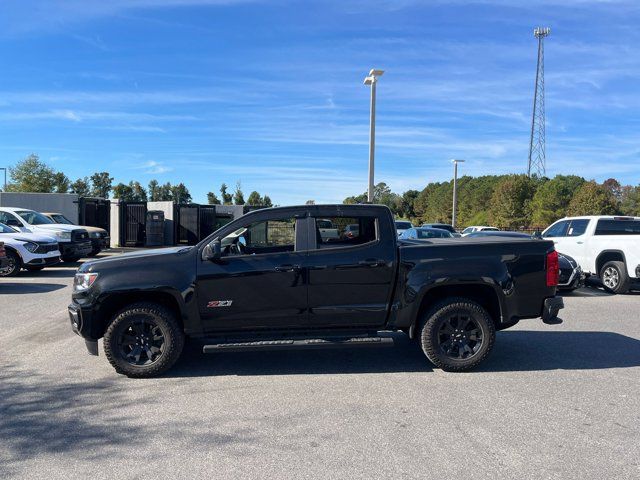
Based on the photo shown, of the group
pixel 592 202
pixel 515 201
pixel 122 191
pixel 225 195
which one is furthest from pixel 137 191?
pixel 592 202

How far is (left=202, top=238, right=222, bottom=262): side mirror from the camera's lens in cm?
539

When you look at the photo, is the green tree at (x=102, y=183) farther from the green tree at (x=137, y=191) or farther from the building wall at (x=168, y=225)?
the building wall at (x=168, y=225)

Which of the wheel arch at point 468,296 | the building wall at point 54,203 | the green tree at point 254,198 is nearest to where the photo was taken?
the wheel arch at point 468,296

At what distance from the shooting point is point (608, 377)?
5.54 meters

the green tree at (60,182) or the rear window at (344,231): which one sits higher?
the green tree at (60,182)

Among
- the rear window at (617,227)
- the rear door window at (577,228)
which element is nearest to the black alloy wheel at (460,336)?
the rear window at (617,227)

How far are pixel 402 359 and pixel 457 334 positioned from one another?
0.87 m

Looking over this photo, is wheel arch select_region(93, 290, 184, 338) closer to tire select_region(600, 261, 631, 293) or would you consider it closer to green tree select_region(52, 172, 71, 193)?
tire select_region(600, 261, 631, 293)

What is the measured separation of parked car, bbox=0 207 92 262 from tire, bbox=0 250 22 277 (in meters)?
2.96

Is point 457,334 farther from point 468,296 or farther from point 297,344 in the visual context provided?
point 297,344

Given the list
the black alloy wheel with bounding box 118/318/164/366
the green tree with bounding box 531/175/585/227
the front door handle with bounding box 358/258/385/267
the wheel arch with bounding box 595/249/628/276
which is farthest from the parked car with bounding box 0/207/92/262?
the green tree with bounding box 531/175/585/227

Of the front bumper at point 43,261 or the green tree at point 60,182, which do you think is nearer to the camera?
the front bumper at point 43,261

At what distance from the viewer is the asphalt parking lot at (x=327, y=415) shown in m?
3.59

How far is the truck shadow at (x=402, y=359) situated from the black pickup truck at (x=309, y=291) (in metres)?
0.46
